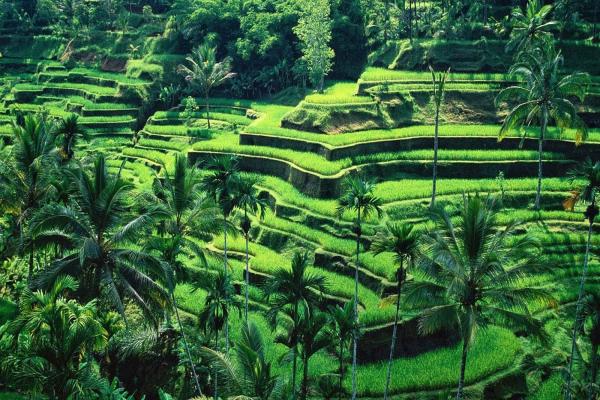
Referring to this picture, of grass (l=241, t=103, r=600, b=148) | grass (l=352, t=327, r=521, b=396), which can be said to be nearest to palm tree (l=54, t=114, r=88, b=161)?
grass (l=241, t=103, r=600, b=148)

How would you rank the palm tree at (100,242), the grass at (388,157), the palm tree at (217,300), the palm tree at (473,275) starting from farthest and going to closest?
1. the grass at (388,157)
2. the palm tree at (217,300)
3. the palm tree at (100,242)
4. the palm tree at (473,275)

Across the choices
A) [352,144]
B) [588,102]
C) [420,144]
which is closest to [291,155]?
[352,144]

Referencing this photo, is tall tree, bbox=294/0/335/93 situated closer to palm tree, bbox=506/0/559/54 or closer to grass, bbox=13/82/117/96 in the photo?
palm tree, bbox=506/0/559/54

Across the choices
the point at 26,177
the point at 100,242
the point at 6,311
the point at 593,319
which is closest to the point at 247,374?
the point at 100,242

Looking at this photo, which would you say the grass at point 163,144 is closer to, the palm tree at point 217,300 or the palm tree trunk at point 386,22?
the palm tree trunk at point 386,22

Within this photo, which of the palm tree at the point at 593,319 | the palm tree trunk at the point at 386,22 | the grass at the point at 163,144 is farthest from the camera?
the palm tree trunk at the point at 386,22

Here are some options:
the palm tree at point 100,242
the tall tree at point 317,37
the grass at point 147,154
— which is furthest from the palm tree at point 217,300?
the tall tree at point 317,37
